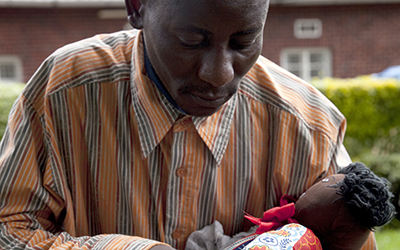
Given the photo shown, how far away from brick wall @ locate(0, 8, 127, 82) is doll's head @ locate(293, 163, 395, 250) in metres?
10.5

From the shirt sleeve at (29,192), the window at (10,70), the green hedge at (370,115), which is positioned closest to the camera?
the shirt sleeve at (29,192)

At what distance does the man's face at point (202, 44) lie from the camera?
1325mm

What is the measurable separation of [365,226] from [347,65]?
458 inches

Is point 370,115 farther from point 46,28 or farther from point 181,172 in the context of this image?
point 46,28

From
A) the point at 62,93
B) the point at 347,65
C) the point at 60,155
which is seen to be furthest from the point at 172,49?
the point at 347,65

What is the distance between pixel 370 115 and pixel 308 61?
6358mm

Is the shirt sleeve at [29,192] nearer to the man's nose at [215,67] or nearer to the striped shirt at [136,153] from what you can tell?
the striped shirt at [136,153]

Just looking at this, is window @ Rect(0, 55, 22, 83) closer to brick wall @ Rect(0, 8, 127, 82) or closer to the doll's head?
brick wall @ Rect(0, 8, 127, 82)

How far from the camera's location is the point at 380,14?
12461 millimetres

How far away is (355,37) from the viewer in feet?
40.7

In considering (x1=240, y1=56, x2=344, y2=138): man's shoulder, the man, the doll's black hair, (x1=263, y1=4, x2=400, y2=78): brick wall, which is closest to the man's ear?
the man

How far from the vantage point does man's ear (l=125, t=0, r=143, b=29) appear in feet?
5.20

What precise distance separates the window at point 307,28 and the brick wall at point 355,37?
0.11 m

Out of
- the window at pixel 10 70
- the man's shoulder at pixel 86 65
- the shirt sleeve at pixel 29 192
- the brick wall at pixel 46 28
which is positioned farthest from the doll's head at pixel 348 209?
the window at pixel 10 70
